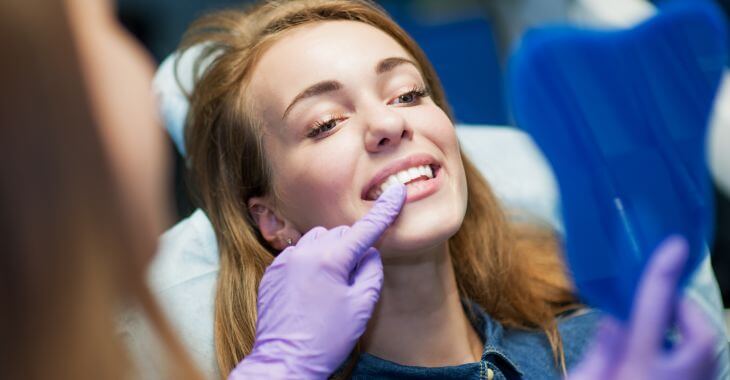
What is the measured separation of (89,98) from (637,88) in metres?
0.88

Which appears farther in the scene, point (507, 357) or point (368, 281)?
point (507, 357)

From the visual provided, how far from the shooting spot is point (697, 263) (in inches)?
48.4

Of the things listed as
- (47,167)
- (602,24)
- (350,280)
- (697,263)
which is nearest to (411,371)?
(350,280)

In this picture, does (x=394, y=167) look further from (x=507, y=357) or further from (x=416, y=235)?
(x=507, y=357)

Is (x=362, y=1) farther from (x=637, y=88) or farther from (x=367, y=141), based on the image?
(x=637, y=88)

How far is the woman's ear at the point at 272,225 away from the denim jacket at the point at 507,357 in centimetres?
24

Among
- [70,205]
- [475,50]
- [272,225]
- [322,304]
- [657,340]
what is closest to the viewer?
[70,205]

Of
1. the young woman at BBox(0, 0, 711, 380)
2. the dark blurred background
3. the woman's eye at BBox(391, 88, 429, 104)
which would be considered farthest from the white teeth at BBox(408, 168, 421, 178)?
the dark blurred background

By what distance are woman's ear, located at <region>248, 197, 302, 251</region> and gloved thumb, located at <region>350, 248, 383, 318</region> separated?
0.19m

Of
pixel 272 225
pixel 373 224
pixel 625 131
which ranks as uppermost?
pixel 625 131

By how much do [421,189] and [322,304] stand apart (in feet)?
0.76

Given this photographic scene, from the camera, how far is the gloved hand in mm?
1241

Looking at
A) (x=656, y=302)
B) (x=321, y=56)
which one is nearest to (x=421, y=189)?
(x=321, y=56)

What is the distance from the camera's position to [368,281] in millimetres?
1295
